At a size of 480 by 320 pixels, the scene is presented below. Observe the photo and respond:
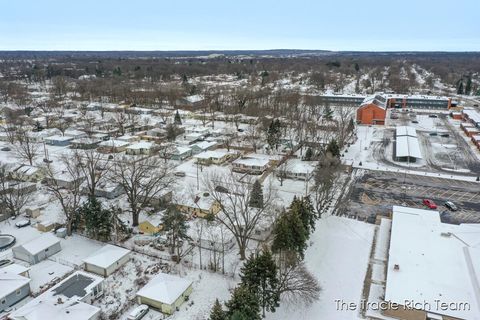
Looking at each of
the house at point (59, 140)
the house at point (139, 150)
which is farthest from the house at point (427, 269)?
the house at point (59, 140)

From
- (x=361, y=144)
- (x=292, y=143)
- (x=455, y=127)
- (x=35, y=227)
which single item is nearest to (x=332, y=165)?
(x=292, y=143)

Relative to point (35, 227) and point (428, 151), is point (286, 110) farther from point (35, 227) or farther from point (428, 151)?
point (35, 227)

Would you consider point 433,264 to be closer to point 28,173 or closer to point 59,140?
point 28,173

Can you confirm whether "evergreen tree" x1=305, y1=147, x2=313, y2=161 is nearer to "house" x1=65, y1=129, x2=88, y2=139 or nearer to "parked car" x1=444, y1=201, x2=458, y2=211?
"parked car" x1=444, y1=201, x2=458, y2=211

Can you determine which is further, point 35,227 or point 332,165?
point 332,165

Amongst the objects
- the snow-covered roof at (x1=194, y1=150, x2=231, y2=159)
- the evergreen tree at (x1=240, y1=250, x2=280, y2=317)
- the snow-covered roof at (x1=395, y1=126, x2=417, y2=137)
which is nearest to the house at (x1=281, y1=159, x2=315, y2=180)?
the snow-covered roof at (x1=194, y1=150, x2=231, y2=159)

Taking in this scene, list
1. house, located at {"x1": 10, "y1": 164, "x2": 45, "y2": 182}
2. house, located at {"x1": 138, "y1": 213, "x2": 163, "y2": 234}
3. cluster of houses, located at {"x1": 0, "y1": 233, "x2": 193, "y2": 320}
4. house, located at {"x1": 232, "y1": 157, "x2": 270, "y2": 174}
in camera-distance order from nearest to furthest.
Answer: cluster of houses, located at {"x1": 0, "y1": 233, "x2": 193, "y2": 320}, house, located at {"x1": 138, "y1": 213, "x2": 163, "y2": 234}, house, located at {"x1": 10, "y1": 164, "x2": 45, "y2": 182}, house, located at {"x1": 232, "y1": 157, "x2": 270, "y2": 174}

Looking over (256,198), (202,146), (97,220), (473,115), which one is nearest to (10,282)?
(97,220)
